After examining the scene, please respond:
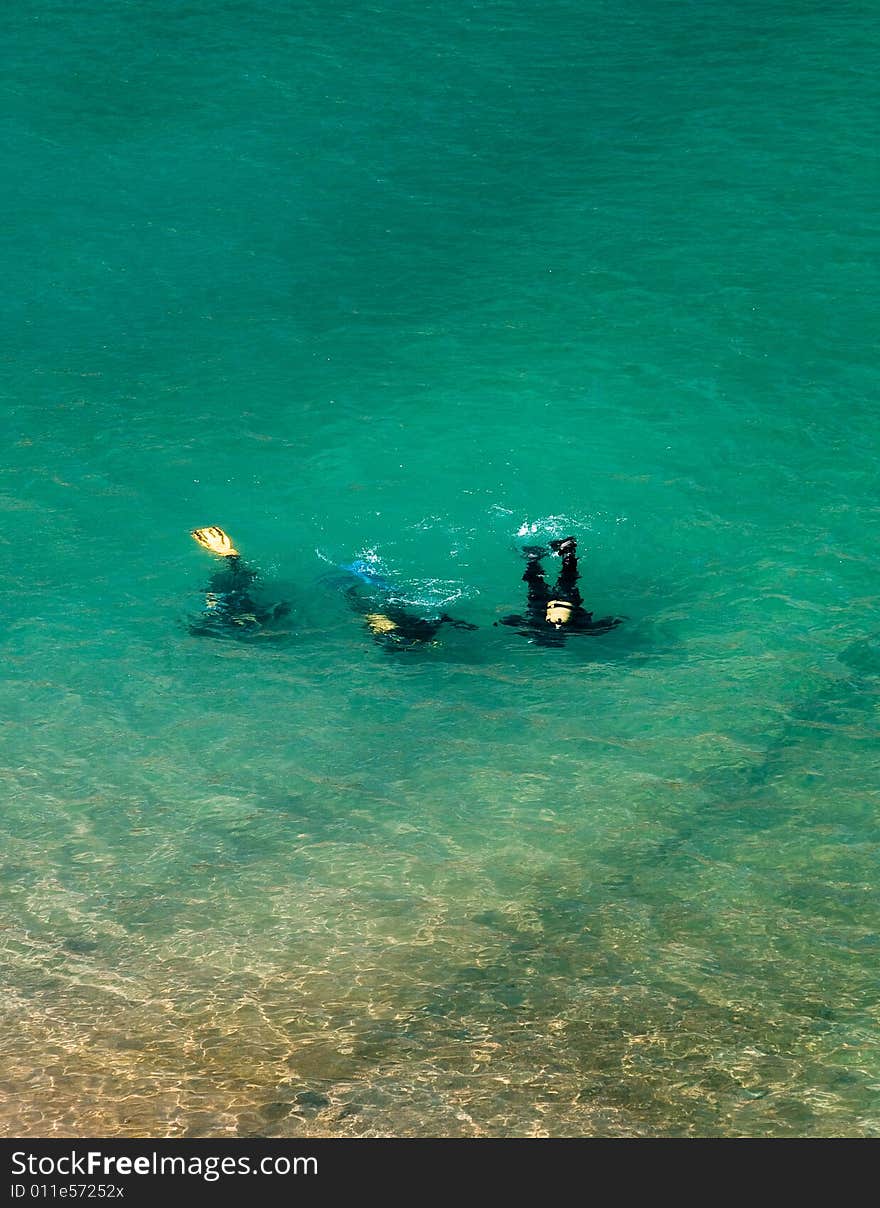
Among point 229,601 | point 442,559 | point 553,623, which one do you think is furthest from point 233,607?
point 553,623

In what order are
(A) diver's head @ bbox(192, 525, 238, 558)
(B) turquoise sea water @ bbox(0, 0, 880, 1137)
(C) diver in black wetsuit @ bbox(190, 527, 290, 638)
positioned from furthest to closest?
(A) diver's head @ bbox(192, 525, 238, 558), (C) diver in black wetsuit @ bbox(190, 527, 290, 638), (B) turquoise sea water @ bbox(0, 0, 880, 1137)

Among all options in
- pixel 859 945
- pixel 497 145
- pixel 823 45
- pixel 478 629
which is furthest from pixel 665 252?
pixel 859 945

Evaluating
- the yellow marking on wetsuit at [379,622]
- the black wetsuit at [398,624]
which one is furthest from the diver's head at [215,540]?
the yellow marking on wetsuit at [379,622]

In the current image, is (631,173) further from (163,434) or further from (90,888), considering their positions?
(90,888)

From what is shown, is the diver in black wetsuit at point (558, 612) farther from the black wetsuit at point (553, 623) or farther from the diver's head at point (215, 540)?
the diver's head at point (215, 540)

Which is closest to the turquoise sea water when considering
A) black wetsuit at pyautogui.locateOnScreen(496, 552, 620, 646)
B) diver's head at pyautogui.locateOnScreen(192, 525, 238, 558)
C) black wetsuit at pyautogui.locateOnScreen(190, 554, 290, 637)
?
black wetsuit at pyautogui.locateOnScreen(496, 552, 620, 646)

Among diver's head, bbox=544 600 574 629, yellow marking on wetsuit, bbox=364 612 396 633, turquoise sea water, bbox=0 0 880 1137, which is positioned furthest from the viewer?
yellow marking on wetsuit, bbox=364 612 396 633

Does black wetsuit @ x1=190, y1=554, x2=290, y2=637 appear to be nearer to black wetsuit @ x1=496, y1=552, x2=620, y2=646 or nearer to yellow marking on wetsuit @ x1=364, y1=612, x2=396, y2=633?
yellow marking on wetsuit @ x1=364, y1=612, x2=396, y2=633

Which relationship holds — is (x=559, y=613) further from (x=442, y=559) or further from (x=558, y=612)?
(x=442, y=559)

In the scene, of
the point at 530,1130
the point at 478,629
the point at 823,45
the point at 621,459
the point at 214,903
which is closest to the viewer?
the point at 530,1130
